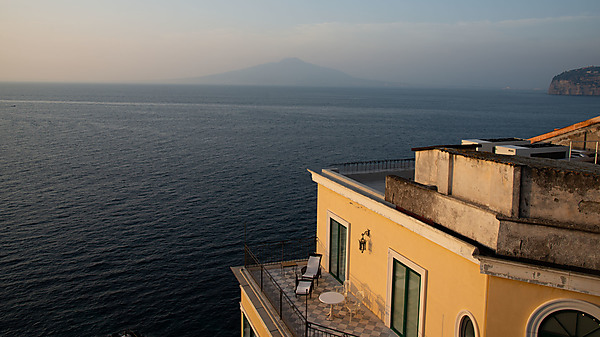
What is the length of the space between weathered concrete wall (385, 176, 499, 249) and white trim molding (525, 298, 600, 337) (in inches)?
45.6

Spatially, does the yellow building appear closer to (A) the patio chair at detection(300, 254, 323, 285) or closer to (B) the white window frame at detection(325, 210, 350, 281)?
(B) the white window frame at detection(325, 210, 350, 281)

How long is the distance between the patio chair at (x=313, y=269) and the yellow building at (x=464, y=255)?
316 millimetres

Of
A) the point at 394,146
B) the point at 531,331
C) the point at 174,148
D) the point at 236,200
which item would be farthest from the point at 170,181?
the point at 531,331

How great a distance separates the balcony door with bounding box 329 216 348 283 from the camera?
43.1 feet

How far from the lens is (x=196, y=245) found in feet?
108

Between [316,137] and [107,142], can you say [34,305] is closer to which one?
[107,142]

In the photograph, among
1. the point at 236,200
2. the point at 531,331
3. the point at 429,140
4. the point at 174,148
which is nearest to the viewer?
the point at 531,331

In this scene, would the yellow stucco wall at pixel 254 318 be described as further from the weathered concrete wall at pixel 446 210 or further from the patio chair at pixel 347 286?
the weathered concrete wall at pixel 446 210

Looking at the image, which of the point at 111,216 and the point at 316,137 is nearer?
the point at 111,216

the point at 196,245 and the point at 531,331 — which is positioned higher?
the point at 531,331

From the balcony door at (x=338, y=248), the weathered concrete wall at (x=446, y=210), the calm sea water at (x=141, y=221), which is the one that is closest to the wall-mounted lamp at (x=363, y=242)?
the balcony door at (x=338, y=248)

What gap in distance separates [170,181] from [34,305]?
25.5 m

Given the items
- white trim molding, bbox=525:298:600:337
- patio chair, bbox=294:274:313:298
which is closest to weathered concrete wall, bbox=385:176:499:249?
white trim molding, bbox=525:298:600:337

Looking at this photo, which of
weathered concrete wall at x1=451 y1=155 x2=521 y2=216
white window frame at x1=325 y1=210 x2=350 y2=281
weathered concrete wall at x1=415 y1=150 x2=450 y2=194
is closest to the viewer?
weathered concrete wall at x1=451 y1=155 x2=521 y2=216
